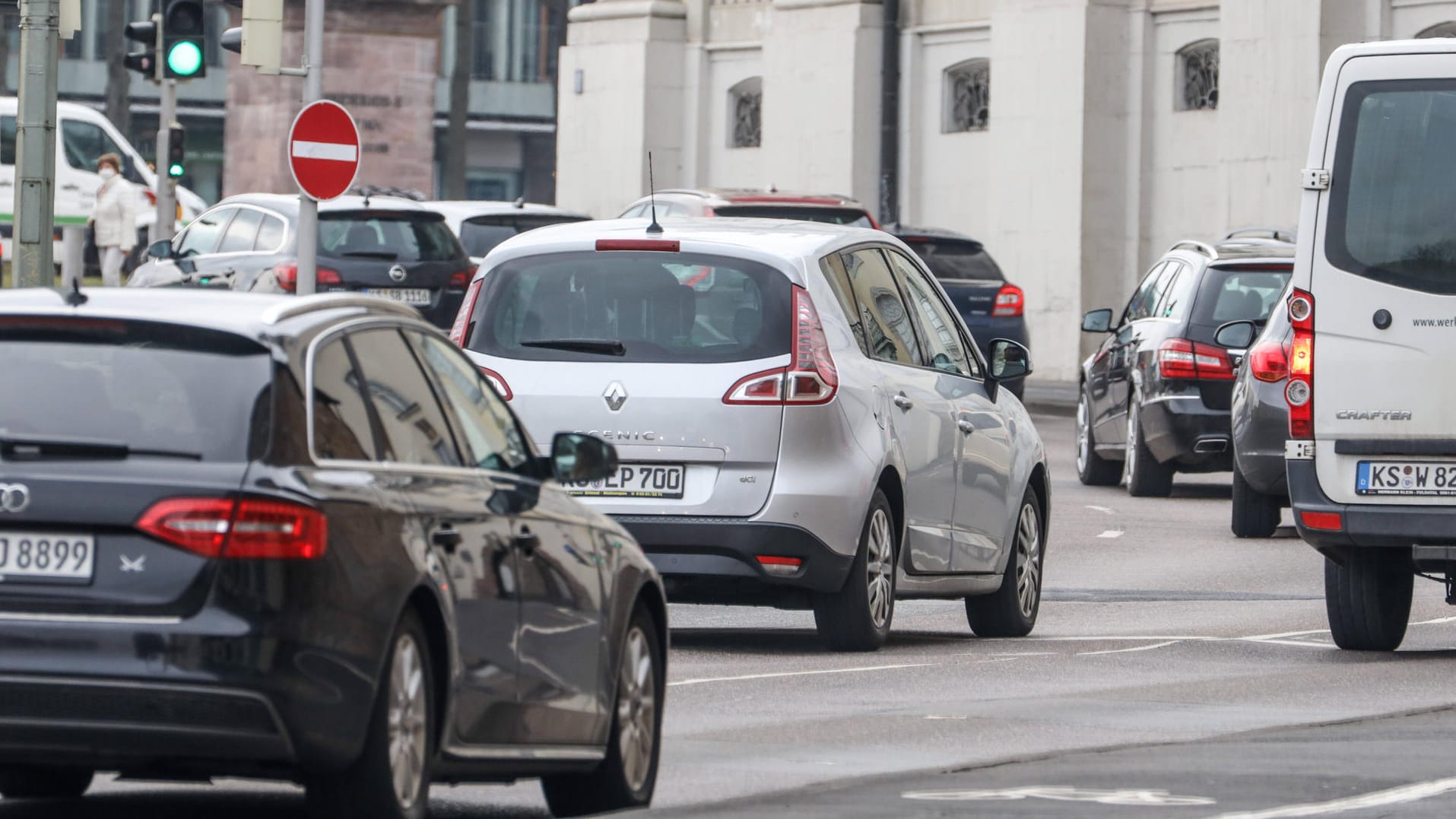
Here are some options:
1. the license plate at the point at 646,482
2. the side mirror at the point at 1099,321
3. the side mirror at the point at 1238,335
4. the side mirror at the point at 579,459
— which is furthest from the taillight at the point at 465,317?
the side mirror at the point at 1099,321

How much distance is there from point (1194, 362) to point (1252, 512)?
1.85 metres

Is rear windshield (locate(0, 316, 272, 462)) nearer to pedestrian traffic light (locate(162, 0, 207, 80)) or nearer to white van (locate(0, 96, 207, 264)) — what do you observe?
pedestrian traffic light (locate(162, 0, 207, 80))

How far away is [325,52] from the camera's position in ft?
144

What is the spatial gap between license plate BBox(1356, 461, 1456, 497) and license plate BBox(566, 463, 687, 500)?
8.37ft

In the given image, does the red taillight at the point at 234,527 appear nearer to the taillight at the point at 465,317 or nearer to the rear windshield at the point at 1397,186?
the taillight at the point at 465,317

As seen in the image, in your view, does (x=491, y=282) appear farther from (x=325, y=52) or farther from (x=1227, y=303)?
(x=325, y=52)

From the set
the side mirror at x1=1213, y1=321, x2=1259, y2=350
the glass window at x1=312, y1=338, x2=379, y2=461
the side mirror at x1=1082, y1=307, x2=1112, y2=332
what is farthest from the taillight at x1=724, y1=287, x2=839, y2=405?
the side mirror at x1=1082, y1=307, x2=1112, y2=332

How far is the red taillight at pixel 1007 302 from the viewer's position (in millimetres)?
A: 29609

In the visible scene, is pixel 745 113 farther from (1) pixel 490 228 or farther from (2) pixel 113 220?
(1) pixel 490 228

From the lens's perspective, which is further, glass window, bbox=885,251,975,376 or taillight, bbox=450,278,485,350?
glass window, bbox=885,251,975,376

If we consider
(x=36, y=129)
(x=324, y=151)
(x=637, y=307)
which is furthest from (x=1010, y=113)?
(x=637, y=307)

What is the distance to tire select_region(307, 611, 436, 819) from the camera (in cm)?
649

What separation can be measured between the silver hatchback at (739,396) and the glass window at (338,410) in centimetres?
489

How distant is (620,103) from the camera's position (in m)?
45.6
